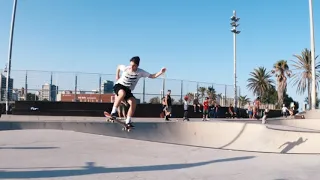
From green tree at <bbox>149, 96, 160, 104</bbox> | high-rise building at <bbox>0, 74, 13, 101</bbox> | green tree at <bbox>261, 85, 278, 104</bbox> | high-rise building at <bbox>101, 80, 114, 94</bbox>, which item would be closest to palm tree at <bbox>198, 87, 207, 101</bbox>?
green tree at <bbox>149, 96, 160, 104</bbox>

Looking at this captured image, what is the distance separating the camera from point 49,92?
67.9 feet

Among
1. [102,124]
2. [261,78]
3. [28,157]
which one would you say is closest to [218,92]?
[102,124]

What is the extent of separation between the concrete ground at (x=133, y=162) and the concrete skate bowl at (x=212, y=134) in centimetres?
347

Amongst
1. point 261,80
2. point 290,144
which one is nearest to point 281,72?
point 261,80

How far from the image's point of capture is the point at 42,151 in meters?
5.38

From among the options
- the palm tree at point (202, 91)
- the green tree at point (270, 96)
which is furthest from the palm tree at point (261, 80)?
the palm tree at point (202, 91)

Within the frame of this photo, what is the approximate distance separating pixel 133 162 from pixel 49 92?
679 inches

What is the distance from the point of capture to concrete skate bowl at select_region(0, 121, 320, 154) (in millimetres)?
9304

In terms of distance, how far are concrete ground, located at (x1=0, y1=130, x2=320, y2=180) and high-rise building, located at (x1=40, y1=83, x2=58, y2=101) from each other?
14307 millimetres

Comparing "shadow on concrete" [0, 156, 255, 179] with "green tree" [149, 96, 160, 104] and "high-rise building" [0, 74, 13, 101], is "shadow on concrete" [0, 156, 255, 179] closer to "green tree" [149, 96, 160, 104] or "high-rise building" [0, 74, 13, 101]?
"high-rise building" [0, 74, 13, 101]

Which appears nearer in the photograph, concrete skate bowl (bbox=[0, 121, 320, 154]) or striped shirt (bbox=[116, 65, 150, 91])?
striped shirt (bbox=[116, 65, 150, 91])

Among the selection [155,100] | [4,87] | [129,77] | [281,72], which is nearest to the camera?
[129,77]

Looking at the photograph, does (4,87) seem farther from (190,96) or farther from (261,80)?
(261,80)

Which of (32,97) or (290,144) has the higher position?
(32,97)
